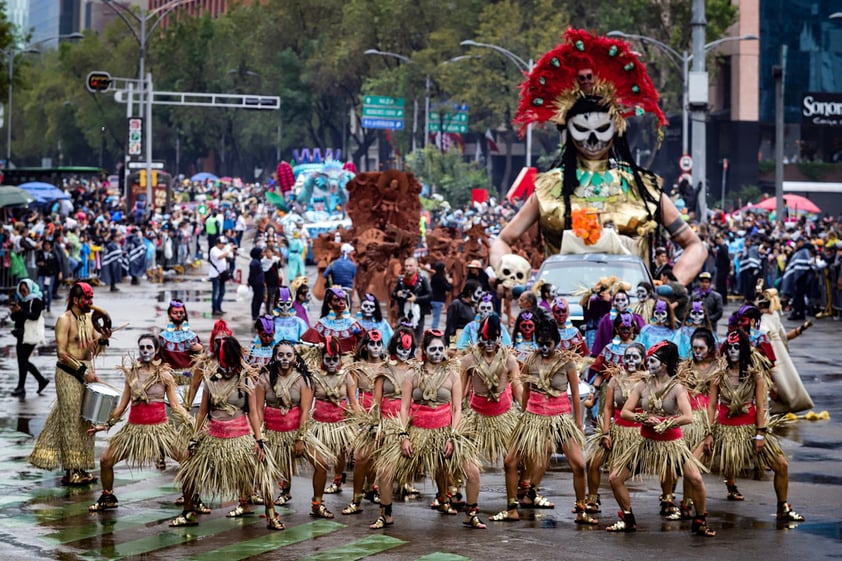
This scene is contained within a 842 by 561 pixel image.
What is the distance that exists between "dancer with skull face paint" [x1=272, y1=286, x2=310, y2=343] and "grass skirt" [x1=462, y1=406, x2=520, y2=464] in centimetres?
352

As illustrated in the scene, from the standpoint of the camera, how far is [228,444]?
12.2 m

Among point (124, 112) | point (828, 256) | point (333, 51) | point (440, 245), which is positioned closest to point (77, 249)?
point (440, 245)

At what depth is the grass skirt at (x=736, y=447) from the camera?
42.3ft

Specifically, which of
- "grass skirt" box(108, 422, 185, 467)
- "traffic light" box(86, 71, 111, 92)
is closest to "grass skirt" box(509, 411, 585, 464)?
"grass skirt" box(108, 422, 185, 467)

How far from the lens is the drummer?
14234 millimetres

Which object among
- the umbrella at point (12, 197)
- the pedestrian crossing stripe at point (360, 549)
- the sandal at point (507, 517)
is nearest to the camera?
the pedestrian crossing stripe at point (360, 549)

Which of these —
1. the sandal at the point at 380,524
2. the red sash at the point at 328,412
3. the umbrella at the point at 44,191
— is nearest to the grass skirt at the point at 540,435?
the sandal at the point at 380,524

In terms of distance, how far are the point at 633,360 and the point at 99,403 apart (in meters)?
4.64

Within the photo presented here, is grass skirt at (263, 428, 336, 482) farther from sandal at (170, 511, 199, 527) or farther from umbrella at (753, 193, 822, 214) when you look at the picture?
umbrella at (753, 193, 822, 214)

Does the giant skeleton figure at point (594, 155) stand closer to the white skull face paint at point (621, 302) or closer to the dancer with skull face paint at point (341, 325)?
the white skull face paint at point (621, 302)

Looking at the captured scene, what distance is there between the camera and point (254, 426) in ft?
40.4

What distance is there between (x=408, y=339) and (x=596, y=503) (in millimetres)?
1973

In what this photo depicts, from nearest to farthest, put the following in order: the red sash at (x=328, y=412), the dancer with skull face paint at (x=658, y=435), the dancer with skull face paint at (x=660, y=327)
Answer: the dancer with skull face paint at (x=658, y=435)
the red sash at (x=328, y=412)
the dancer with skull face paint at (x=660, y=327)

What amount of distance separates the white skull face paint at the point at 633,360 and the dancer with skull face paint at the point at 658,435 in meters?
0.43
